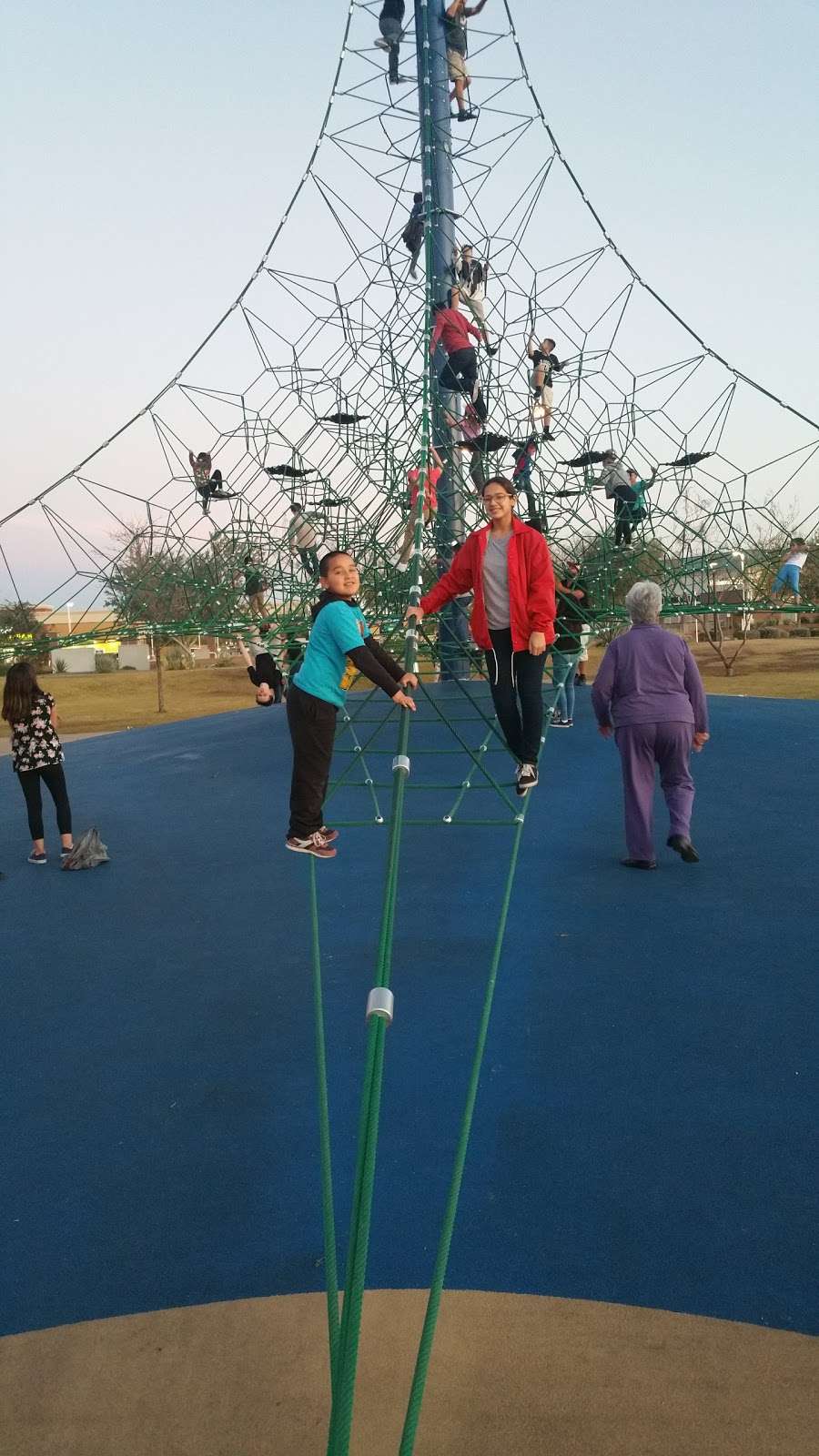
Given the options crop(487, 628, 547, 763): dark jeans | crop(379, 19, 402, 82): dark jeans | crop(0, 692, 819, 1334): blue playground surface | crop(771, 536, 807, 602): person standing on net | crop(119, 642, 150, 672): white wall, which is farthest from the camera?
crop(119, 642, 150, 672): white wall

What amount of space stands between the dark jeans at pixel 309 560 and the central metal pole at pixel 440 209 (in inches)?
28.6

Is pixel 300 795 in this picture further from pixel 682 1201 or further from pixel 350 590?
pixel 682 1201

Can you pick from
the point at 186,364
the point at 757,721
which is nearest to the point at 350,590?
the point at 186,364

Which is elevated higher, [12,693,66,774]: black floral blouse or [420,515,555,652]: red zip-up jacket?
[420,515,555,652]: red zip-up jacket

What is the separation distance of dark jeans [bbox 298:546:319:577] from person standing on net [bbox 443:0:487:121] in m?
3.58

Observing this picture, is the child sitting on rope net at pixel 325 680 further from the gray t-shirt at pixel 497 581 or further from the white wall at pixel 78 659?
the white wall at pixel 78 659

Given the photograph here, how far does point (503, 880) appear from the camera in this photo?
4.51 meters

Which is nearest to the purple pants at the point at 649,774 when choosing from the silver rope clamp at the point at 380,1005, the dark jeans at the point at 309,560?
the dark jeans at the point at 309,560

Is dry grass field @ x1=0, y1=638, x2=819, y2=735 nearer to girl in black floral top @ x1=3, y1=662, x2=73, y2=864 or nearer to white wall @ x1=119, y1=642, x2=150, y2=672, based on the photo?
white wall @ x1=119, y1=642, x2=150, y2=672

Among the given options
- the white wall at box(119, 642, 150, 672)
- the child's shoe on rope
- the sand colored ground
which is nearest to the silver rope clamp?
the sand colored ground

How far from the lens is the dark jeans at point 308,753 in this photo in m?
3.39

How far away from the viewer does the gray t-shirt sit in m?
3.88

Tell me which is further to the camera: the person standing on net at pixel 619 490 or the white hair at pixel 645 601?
the person standing on net at pixel 619 490

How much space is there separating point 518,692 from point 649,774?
0.78 metres
